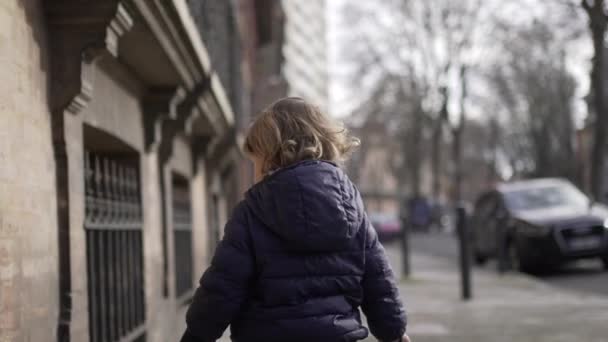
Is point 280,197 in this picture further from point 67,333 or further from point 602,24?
point 602,24

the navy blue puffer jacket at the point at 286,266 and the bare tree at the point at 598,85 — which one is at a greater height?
the bare tree at the point at 598,85

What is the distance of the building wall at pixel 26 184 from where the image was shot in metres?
3.24

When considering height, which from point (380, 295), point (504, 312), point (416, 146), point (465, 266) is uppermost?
point (416, 146)

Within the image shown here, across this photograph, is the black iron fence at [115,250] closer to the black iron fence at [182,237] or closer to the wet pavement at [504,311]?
the black iron fence at [182,237]

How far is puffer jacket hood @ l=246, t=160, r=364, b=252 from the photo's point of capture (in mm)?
2998

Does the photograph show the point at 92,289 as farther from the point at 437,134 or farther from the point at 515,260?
the point at 437,134

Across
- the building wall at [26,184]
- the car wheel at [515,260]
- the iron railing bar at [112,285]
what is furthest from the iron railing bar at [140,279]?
the car wheel at [515,260]

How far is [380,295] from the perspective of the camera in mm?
3248

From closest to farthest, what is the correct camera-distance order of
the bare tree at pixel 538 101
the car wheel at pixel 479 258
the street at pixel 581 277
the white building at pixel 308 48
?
1. the street at pixel 581 277
2. the car wheel at pixel 479 258
3. the bare tree at pixel 538 101
4. the white building at pixel 308 48

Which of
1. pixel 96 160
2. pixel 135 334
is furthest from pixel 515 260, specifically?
pixel 96 160

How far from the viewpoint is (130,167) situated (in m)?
6.28

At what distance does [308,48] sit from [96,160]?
344 feet

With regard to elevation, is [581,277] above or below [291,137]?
below

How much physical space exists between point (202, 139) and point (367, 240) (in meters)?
6.90
